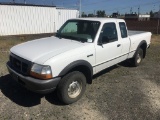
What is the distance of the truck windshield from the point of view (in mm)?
4957

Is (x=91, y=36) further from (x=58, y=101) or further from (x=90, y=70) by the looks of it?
(x=58, y=101)

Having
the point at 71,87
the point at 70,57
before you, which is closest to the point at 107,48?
the point at 70,57

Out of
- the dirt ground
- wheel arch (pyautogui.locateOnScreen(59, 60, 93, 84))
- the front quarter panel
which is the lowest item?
the dirt ground

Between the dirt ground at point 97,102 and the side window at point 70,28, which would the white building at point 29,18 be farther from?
the side window at point 70,28

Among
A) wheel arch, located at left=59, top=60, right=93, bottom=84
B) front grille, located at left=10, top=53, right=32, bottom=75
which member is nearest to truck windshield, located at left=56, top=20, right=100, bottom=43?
wheel arch, located at left=59, top=60, right=93, bottom=84

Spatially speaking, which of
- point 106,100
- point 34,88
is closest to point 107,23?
point 106,100

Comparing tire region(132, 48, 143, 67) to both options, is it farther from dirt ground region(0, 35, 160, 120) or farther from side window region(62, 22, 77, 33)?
side window region(62, 22, 77, 33)

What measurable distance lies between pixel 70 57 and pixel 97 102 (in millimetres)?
1370

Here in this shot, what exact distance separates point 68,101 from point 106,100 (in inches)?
39.6

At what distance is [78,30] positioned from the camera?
5352mm

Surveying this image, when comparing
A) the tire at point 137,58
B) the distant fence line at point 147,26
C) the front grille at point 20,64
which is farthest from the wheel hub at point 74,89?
the distant fence line at point 147,26

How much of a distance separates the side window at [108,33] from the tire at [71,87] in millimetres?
1210

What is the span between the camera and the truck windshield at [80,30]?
16.3 feet

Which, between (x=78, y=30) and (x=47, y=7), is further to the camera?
(x=47, y=7)
